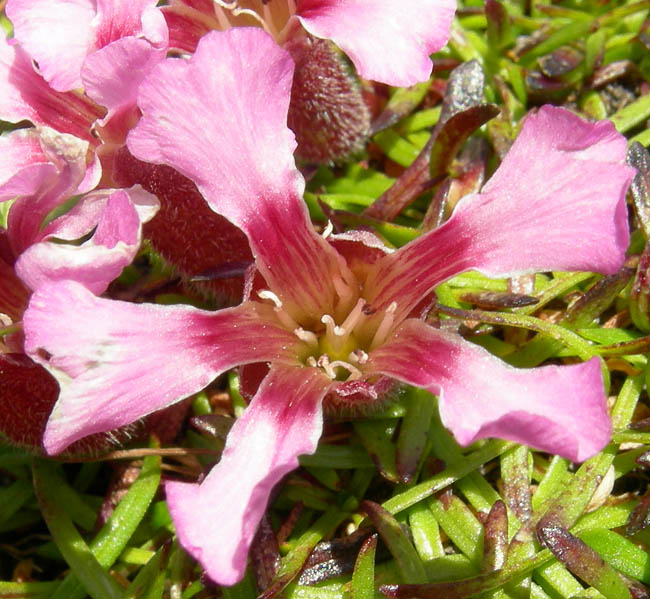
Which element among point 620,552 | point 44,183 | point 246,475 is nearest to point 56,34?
point 44,183

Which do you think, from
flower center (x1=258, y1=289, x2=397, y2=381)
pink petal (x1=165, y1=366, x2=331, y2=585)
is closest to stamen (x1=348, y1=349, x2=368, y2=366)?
flower center (x1=258, y1=289, x2=397, y2=381)

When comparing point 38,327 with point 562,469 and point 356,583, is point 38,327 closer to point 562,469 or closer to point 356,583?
point 356,583

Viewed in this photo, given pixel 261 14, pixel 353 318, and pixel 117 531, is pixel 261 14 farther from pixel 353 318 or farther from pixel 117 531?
pixel 117 531

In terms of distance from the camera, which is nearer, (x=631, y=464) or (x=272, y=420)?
(x=272, y=420)

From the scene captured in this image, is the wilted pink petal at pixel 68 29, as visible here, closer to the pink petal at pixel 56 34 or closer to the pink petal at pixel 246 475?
the pink petal at pixel 56 34

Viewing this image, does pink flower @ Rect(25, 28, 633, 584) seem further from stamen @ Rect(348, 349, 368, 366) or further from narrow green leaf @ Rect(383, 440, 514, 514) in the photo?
narrow green leaf @ Rect(383, 440, 514, 514)

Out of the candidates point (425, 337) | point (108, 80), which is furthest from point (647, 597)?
point (108, 80)

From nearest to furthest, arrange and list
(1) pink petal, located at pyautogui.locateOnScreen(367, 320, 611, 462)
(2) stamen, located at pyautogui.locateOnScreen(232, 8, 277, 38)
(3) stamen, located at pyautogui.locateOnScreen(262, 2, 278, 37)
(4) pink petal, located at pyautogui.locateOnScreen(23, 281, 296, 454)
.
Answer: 1. (1) pink petal, located at pyautogui.locateOnScreen(367, 320, 611, 462)
2. (4) pink petal, located at pyautogui.locateOnScreen(23, 281, 296, 454)
3. (2) stamen, located at pyautogui.locateOnScreen(232, 8, 277, 38)
4. (3) stamen, located at pyautogui.locateOnScreen(262, 2, 278, 37)
